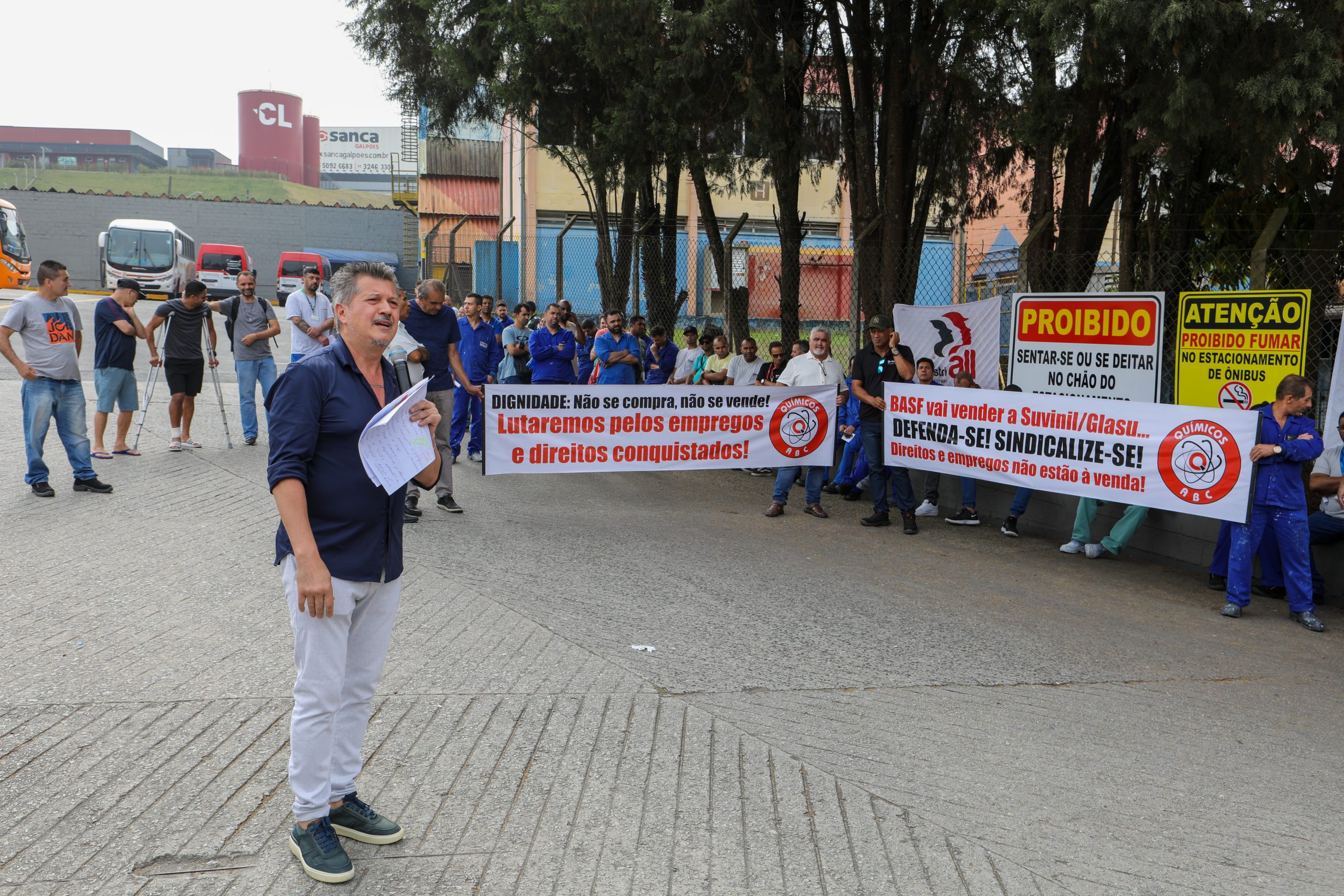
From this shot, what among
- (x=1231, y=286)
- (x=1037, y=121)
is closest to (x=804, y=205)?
(x=1231, y=286)

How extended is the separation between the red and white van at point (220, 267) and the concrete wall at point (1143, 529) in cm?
3997

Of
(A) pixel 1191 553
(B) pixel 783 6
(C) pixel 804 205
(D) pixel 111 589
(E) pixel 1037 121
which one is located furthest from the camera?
(C) pixel 804 205

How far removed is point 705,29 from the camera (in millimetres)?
10641

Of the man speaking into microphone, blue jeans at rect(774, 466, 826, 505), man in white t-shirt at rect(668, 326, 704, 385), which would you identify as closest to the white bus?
man in white t-shirt at rect(668, 326, 704, 385)

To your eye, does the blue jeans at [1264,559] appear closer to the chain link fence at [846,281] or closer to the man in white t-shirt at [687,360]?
the chain link fence at [846,281]

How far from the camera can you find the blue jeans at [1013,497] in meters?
9.30

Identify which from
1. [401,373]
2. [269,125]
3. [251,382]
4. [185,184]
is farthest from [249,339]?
[269,125]

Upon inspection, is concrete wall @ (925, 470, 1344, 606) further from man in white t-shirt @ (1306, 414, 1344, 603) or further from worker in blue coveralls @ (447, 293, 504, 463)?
worker in blue coveralls @ (447, 293, 504, 463)

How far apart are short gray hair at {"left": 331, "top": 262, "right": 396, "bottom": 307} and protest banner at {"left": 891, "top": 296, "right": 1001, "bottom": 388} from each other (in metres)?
8.02

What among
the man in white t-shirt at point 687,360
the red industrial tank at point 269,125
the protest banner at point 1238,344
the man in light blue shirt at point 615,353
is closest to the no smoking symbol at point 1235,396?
the protest banner at point 1238,344

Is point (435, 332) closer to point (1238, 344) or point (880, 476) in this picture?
point (880, 476)

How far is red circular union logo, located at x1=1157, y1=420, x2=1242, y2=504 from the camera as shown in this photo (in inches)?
293

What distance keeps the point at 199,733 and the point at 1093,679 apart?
4.16 metres

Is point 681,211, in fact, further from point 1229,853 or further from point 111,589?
point 1229,853
